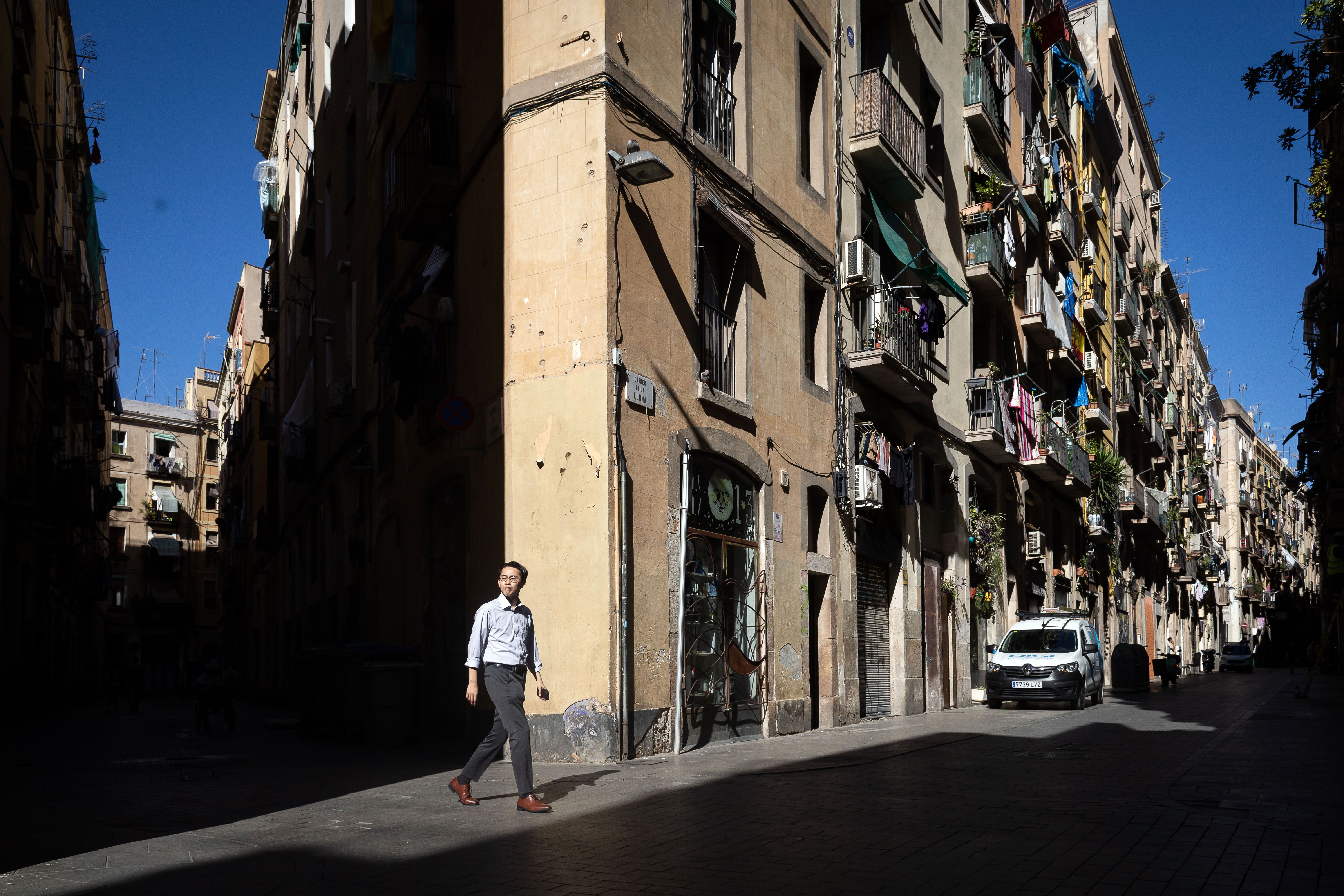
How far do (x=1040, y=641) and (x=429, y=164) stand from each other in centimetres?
1406

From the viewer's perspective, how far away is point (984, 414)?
24344 millimetres

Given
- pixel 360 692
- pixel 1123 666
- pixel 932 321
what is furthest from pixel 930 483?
pixel 360 692

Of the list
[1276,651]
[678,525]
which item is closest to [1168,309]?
[1276,651]

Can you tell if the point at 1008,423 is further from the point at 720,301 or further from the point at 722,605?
the point at 722,605

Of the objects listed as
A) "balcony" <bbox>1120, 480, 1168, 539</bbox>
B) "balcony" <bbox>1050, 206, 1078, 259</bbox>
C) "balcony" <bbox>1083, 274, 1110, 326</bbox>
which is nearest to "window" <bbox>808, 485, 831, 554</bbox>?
"balcony" <bbox>1050, 206, 1078, 259</bbox>

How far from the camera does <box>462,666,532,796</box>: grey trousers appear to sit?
27.0ft

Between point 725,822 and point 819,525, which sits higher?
point 819,525

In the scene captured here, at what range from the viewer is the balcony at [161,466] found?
64.6 meters

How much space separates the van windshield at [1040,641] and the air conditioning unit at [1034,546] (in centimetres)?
573

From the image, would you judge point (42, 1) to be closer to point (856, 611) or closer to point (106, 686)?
point (106, 686)

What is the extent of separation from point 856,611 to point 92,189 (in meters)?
31.8

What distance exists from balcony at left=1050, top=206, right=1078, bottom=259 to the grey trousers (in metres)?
26.4

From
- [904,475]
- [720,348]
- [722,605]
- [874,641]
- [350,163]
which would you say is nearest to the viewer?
[722,605]

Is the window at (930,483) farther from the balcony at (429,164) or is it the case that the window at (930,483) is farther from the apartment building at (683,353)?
the balcony at (429,164)
